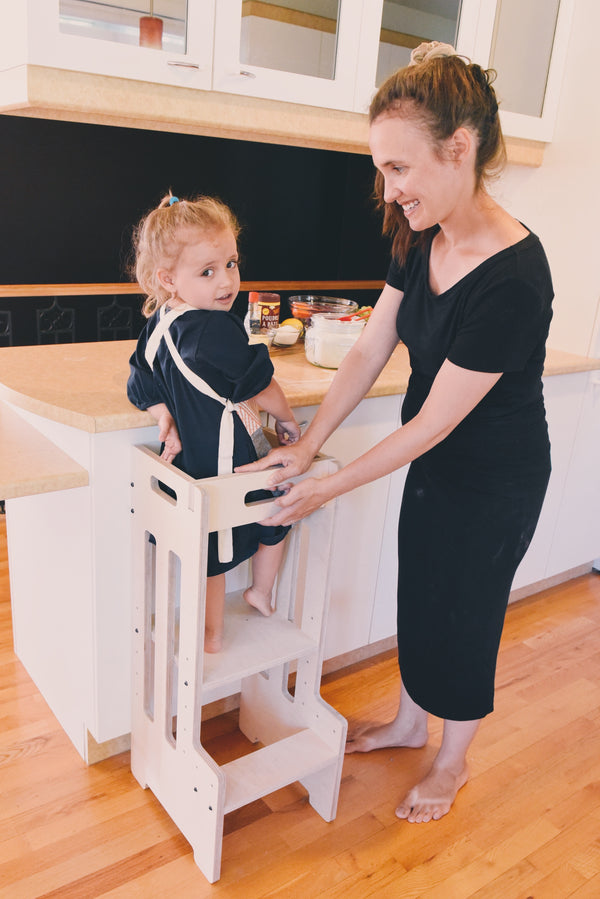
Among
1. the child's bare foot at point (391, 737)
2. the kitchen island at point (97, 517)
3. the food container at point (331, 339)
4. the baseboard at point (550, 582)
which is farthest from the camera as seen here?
the baseboard at point (550, 582)

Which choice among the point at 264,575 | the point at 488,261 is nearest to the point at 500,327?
the point at 488,261

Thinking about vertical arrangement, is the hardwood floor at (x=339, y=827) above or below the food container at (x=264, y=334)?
below

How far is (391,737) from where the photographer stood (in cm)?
181

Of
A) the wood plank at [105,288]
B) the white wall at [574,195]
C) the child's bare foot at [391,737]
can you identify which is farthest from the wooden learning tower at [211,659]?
the wood plank at [105,288]

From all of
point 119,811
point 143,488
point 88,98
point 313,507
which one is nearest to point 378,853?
point 119,811

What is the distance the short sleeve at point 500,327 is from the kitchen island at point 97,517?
520mm

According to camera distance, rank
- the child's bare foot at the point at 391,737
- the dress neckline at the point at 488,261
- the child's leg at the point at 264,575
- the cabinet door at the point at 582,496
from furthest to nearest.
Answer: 1. the cabinet door at the point at 582,496
2. the child's bare foot at the point at 391,737
3. the child's leg at the point at 264,575
4. the dress neckline at the point at 488,261

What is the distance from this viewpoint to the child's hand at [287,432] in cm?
151

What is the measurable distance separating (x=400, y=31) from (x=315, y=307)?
29.9 inches

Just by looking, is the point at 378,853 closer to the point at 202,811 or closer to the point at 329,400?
the point at 202,811

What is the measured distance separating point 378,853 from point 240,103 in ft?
5.48

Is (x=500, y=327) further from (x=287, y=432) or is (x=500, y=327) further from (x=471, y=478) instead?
(x=287, y=432)

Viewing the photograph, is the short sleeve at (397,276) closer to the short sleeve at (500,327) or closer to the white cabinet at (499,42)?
the short sleeve at (500,327)

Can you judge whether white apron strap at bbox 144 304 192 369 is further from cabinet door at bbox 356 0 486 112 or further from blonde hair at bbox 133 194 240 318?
cabinet door at bbox 356 0 486 112
